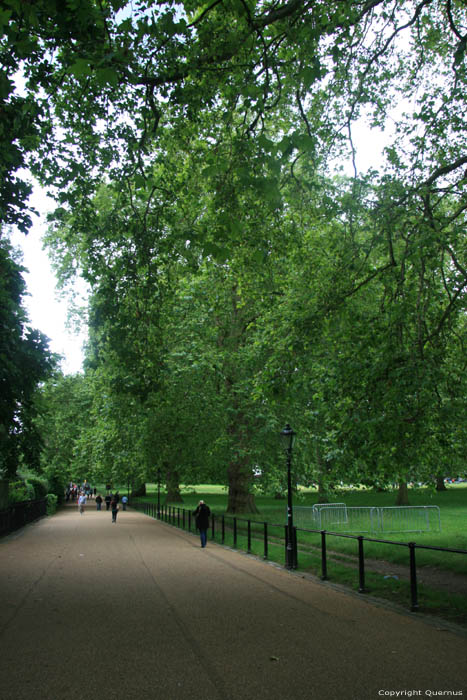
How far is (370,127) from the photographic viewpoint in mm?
12461

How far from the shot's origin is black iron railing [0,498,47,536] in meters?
22.5

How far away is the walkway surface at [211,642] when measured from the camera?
4934 millimetres

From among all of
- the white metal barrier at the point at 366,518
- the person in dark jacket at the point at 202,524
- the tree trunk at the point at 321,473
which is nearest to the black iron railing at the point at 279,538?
the white metal barrier at the point at 366,518

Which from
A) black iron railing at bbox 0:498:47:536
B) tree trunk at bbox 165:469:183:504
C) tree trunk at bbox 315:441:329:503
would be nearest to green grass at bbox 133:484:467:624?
tree trunk at bbox 315:441:329:503

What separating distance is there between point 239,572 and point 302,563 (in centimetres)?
189

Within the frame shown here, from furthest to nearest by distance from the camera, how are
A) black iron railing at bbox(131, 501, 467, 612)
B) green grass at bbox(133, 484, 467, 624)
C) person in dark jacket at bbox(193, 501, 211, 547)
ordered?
person in dark jacket at bbox(193, 501, 211, 547)
green grass at bbox(133, 484, 467, 624)
black iron railing at bbox(131, 501, 467, 612)

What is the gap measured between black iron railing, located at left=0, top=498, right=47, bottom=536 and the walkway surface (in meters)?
11.9

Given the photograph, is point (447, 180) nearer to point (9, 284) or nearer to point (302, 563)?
point (302, 563)

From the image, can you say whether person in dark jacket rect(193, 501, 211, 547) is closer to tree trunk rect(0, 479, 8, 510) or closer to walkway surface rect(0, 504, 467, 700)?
walkway surface rect(0, 504, 467, 700)

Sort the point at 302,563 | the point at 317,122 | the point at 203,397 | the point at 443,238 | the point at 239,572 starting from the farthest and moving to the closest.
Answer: the point at 203,397 < the point at 302,563 < the point at 239,572 < the point at 317,122 < the point at 443,238

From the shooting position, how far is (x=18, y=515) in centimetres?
2581

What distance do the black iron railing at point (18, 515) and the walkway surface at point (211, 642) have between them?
468 inches

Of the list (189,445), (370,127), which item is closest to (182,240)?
(370,127)

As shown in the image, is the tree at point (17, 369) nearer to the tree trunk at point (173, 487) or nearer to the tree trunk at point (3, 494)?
the tree trunk at point (3, 494)
